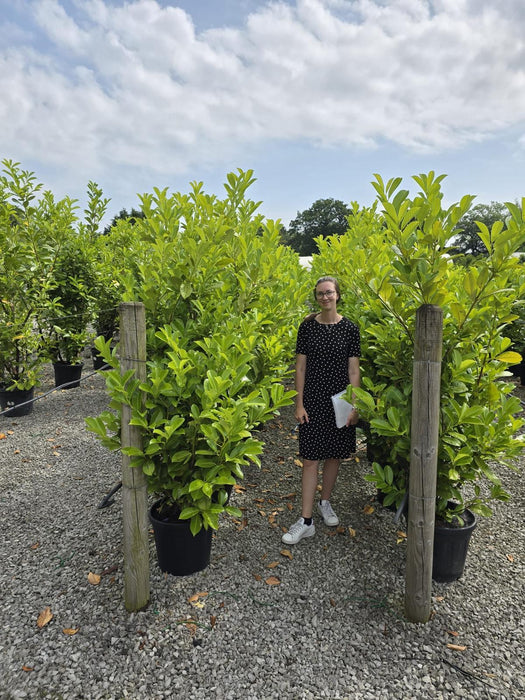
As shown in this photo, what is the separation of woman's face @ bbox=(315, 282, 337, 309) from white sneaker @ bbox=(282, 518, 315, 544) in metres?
1.50

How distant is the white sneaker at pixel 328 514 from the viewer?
3076mm

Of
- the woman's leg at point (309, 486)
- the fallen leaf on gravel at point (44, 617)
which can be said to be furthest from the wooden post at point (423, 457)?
the fallen leaf on gravel at point (44, 617)

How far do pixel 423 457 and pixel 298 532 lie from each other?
3.92 feet

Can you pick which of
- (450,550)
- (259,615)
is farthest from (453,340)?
(259,615)

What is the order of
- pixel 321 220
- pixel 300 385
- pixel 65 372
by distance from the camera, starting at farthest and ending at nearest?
1. pixel 321 220
2. pixel 65 372
3. pixel 300 385

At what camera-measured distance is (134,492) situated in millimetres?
2234

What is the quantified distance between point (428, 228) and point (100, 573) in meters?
2.71

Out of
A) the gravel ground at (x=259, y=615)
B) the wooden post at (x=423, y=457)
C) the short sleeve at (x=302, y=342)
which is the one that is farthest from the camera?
the short sleeve at (x=302, y=342)

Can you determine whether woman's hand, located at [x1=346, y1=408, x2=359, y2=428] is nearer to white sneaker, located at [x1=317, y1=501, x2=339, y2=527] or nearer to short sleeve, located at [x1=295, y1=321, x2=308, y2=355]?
short sleeve, located at [x1=295, y1=321, x2=308, y2=355]

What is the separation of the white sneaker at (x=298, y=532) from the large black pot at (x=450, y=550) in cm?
81

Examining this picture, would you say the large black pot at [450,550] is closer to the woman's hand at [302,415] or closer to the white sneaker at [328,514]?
the white sneaker at [328,514]

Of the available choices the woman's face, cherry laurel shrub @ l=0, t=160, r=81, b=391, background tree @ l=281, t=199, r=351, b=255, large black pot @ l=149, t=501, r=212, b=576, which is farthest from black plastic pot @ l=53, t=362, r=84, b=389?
background tree @ l=281, t=199, r=351, b=255

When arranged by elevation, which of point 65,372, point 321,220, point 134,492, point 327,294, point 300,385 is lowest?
point 65,372

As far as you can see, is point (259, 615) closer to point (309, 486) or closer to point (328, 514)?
point (309, 486)
